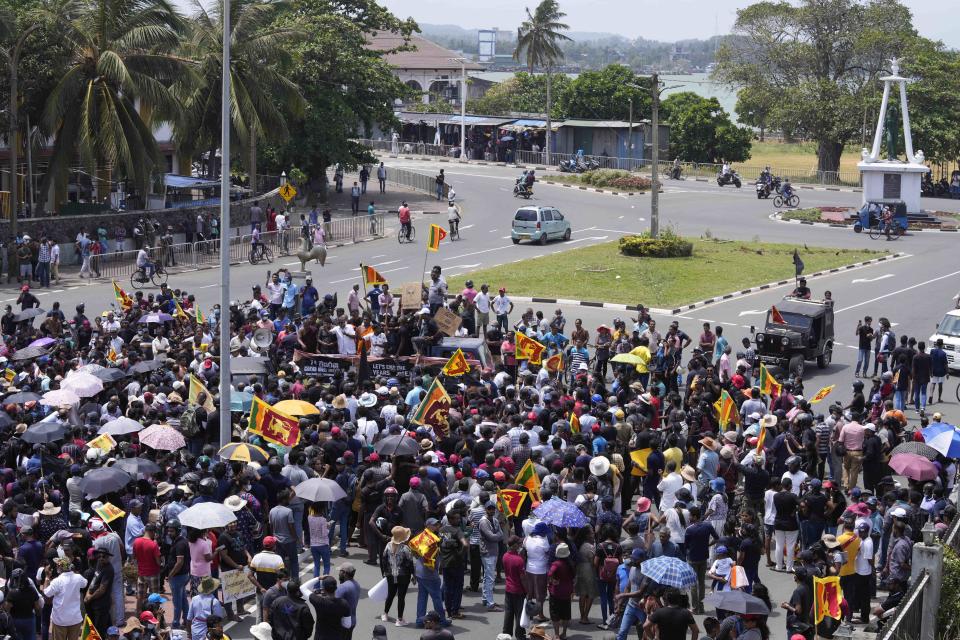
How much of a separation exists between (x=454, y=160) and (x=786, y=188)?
1010 inches

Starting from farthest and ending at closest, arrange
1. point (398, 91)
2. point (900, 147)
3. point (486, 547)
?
1. point (900, 147)
2. point (398, 91)
3. point (486, 547)

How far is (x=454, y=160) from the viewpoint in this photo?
79.7 metres

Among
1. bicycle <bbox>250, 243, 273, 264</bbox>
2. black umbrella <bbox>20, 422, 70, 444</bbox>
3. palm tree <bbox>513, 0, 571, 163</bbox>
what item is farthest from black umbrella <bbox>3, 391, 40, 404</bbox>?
palm tree <bbox>513, 0, 571, 163</bbox>

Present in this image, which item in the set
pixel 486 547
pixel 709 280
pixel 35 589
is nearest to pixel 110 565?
pixel 35 589

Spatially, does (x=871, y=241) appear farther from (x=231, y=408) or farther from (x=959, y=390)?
(x=231, y=408)

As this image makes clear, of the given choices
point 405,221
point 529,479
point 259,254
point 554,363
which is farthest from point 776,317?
point 405,221

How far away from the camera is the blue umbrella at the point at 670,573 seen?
13383mm

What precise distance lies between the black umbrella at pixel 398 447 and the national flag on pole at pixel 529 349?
7349 millimetres

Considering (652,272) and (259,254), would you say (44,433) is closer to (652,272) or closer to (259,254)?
(652,272)

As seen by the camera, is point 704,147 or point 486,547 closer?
point 486,547

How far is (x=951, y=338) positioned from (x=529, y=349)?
401 inches

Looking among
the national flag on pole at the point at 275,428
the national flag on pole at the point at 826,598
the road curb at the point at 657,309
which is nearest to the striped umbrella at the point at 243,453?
the national flag on pole at the point at 275,428

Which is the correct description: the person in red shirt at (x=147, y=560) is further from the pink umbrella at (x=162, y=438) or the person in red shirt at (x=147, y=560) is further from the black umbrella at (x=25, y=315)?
the black umbrella at (x=25, y=315)

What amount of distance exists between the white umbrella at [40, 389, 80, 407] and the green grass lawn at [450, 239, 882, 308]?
1871 centimetres
